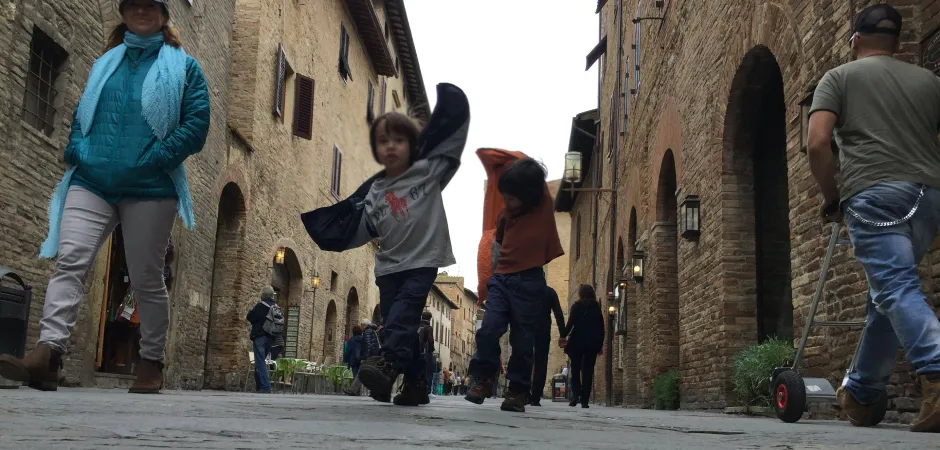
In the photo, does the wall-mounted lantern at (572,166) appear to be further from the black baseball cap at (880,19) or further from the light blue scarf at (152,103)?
the black baseball cap at (880,19)

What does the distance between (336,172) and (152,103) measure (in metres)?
17.9

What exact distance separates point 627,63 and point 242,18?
710 centimetres

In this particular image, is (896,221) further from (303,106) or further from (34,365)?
(303,106)

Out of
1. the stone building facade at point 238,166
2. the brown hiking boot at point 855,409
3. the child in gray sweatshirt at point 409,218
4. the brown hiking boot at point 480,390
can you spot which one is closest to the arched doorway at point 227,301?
the stone building facade at point 238,166

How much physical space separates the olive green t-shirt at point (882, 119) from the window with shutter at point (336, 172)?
1841 centimetres

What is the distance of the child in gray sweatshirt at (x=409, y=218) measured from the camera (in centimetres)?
488

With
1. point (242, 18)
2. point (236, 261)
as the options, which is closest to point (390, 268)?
point (236, 261)

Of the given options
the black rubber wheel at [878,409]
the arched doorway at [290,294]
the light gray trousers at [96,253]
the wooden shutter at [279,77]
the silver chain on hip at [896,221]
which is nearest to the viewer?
the silver chain on hip at [896,221]

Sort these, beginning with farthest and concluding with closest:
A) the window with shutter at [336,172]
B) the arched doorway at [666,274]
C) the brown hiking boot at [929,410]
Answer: the window with shutter at [336,172]
the arched doorway at [666,274]
the brown hiking boot at [929,410]

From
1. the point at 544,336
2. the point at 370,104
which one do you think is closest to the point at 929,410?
the point at 544,336

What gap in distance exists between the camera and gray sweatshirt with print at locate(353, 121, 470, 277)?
4.92 meters

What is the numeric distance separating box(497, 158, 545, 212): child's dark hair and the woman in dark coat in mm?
4594

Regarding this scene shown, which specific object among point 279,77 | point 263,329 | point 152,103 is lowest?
point 263,329

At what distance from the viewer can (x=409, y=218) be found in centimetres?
493
